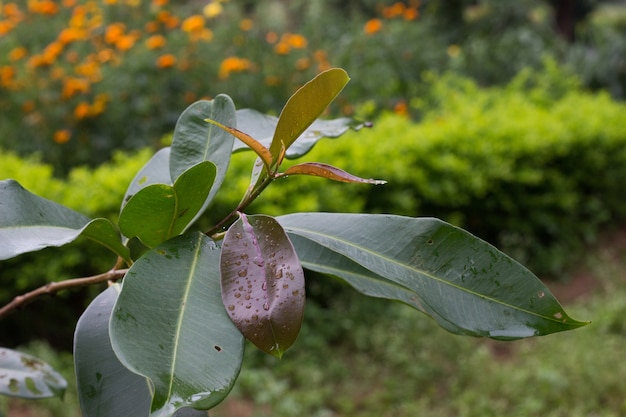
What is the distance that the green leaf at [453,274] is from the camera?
633mm

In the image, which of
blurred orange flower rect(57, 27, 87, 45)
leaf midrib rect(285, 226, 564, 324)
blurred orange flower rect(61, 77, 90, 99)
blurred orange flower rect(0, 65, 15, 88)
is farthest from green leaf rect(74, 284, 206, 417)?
blurred orange flower rect(57, 27, 87, 45)

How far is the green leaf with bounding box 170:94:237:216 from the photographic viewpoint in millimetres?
764

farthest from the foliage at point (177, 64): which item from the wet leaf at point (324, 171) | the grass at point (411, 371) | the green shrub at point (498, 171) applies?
the wet leaf at point (324, 171)

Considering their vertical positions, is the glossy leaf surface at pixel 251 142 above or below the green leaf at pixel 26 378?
above

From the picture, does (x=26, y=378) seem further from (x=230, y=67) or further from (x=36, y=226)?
(x=230, y=67)

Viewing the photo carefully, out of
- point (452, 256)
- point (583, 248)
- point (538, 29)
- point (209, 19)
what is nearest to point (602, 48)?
point (538, 29)

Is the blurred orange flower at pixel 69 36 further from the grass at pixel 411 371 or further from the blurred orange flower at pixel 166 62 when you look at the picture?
the grass at pixel 411 371

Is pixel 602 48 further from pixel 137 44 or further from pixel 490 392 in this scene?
pixel 490 392

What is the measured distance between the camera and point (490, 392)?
2795 millimetres

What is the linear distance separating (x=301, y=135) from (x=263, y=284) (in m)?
0.28

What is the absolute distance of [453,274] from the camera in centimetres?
67

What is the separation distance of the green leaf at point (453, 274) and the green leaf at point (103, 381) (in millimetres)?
219

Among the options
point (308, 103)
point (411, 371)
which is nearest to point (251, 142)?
point (308, 103)

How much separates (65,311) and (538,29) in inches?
246
